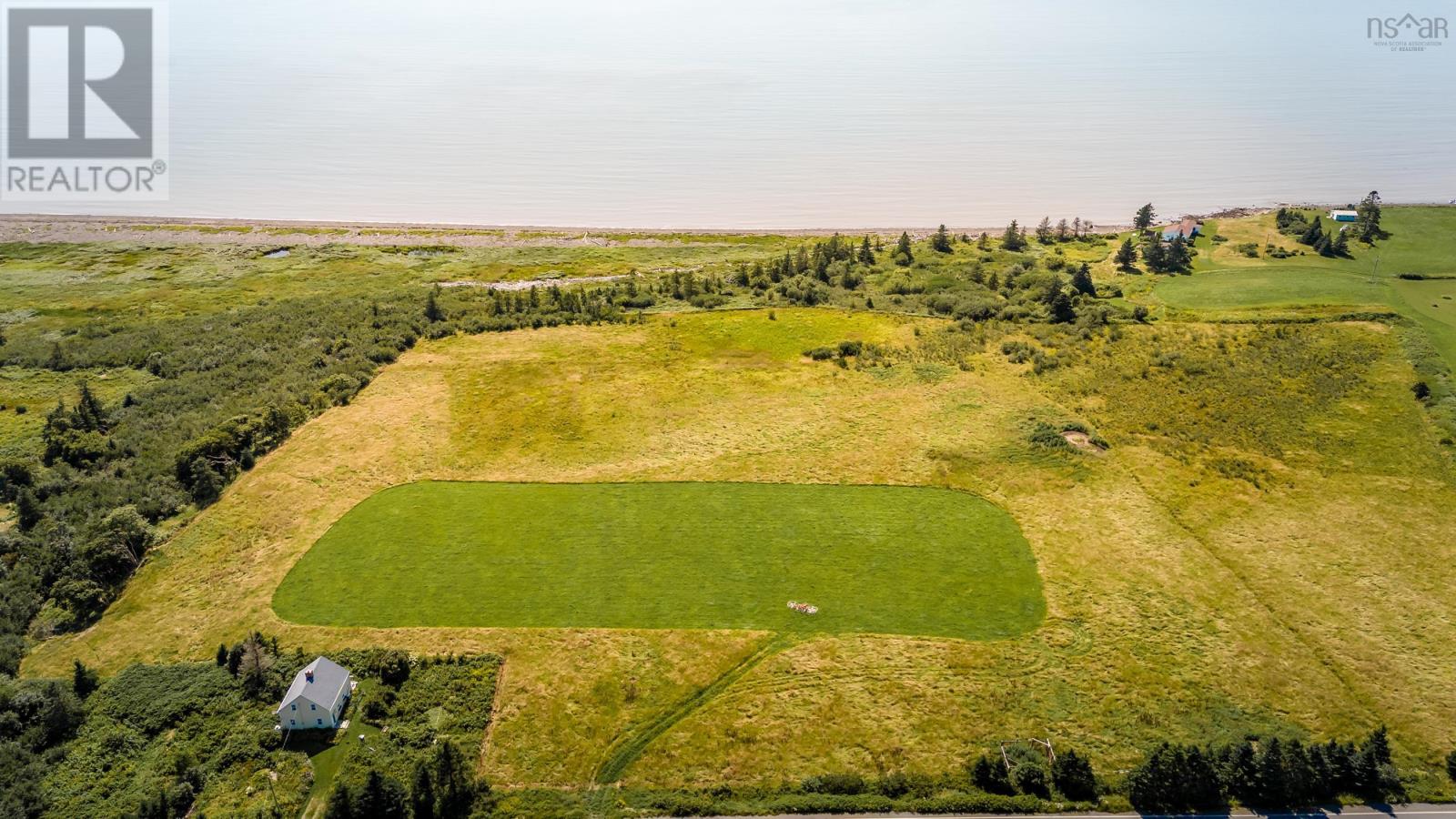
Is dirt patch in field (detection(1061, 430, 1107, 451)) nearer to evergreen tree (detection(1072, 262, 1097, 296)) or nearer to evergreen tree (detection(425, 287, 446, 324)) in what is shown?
evergreen tree (detection(1072, 262, 1097, 296))

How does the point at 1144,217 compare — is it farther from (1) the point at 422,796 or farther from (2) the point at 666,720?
(1) the point at 422,796

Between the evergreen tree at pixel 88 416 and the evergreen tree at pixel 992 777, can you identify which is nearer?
the evergreen tree at pixel 992 777

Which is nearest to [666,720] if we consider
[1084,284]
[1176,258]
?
[1084,284]

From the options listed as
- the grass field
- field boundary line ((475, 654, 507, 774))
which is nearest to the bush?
the grass field

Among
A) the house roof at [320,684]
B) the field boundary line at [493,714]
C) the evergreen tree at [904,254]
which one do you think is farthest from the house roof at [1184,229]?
the house roof at [320,684]

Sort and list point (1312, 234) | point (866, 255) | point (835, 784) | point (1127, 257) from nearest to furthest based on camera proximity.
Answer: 1. point (835, 784)
2. point (1127, 257)
3. point (1312, 234)
4. point (866, 255)

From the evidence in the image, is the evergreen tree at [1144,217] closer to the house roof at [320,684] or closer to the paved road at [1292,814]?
the paved road at [1292,814]

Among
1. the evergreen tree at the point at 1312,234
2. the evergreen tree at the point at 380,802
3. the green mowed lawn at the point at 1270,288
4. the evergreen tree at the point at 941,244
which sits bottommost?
the evergreen tree at the point at 380,802
